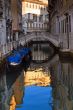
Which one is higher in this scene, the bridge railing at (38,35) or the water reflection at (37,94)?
the bridge railing at (38,35)

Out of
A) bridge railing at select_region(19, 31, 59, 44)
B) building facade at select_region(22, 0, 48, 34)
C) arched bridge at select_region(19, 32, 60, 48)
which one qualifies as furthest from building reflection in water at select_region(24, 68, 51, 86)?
building facade at select_region(22, 0, 48, 34)

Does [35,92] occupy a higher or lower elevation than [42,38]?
lower

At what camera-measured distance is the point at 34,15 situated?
82812 mm

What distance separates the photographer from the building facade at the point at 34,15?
3103 inches

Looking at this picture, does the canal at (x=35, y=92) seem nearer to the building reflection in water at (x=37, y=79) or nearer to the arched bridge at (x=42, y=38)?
the building reflection in water at (x=37, y=79)

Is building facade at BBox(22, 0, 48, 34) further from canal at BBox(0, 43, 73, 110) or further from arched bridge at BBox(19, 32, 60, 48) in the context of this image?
canal at BBox(0, 43, 73, 110)

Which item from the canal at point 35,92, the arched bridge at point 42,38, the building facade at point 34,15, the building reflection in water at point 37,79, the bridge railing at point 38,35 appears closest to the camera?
the canal at point 35,92

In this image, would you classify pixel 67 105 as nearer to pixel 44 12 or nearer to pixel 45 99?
pixel 45 99

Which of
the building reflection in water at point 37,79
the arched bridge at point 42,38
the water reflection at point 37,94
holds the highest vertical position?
the arched bridge at point 42,38

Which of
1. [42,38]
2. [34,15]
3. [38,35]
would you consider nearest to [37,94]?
[42,38]

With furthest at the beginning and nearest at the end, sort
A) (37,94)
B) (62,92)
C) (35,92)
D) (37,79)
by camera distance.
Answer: (37,79)
(35,92)
(37,94)
(62,92)

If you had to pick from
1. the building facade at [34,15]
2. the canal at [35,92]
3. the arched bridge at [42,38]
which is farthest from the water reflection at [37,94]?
the building facade at [34,15]

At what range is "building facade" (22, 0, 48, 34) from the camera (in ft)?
259

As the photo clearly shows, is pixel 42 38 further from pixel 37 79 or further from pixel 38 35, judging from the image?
pixel 37 79
